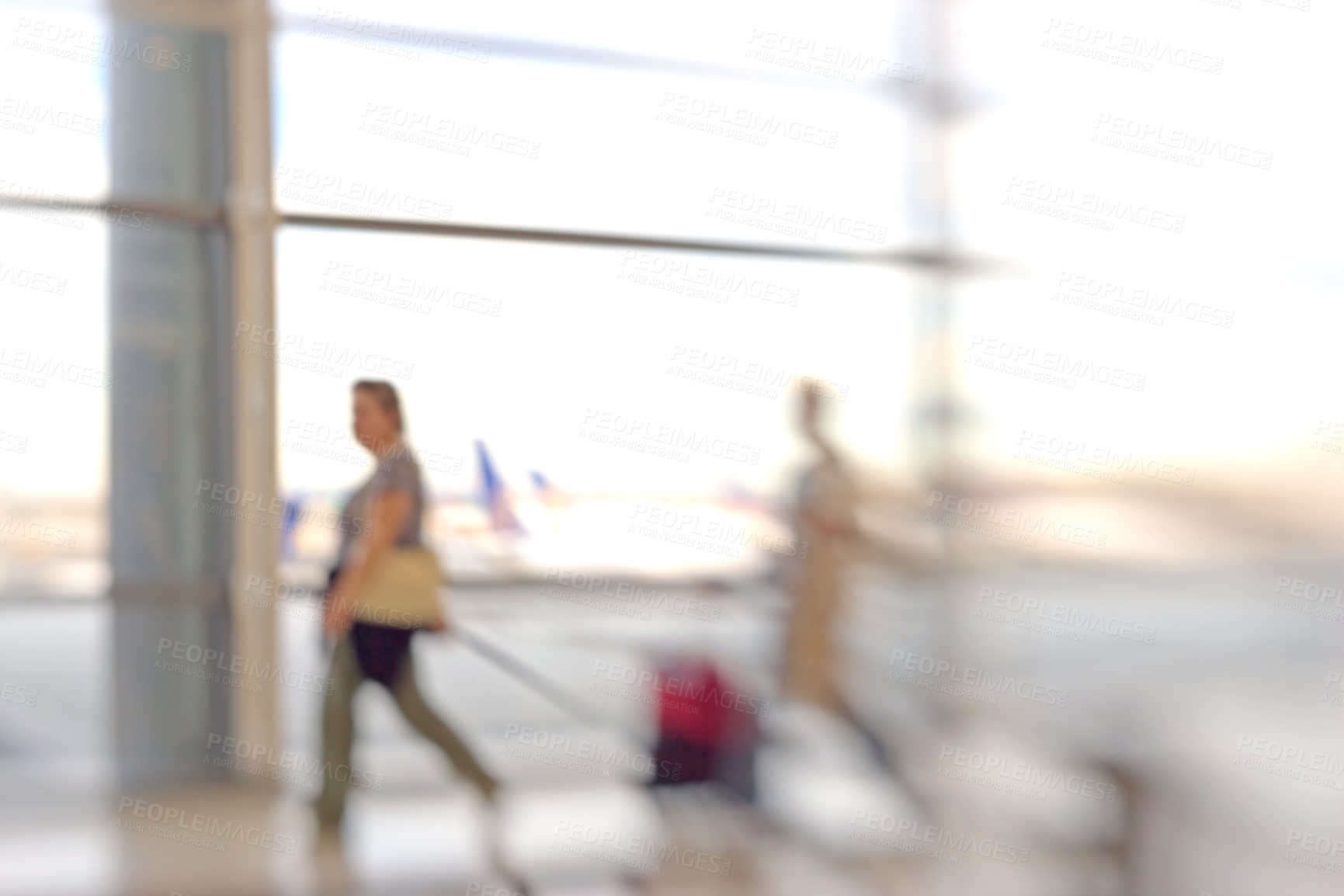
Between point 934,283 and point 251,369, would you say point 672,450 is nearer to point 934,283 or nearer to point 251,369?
point 934,283

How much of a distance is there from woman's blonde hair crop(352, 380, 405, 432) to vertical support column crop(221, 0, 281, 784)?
3.04 feet

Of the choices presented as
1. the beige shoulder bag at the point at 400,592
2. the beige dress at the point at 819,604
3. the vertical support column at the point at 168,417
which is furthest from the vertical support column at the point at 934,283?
the vertical support column at the point at 168,417

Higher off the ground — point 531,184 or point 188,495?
point 531,184

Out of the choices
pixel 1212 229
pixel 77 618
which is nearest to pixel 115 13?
pixel 77 618

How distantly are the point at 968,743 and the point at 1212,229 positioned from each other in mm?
2256

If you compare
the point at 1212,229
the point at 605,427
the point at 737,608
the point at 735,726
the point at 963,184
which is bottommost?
the point at 735,726

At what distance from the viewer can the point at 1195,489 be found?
4.38 m

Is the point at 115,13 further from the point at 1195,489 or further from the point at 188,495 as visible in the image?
the point at 1195,489

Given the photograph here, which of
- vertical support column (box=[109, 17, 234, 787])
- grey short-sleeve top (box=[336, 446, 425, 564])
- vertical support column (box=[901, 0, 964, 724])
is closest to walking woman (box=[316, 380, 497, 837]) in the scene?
grey short-sleeve top (box=[336, 446, 425, 564])

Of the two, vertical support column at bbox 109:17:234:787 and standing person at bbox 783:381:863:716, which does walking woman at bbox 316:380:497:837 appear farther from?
standing person at bbox 783:381:863:716

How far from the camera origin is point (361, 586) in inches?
121

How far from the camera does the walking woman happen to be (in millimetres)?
3090

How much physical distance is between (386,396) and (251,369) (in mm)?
1057

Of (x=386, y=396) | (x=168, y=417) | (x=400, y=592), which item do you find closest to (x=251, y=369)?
(x=168, y=417)
